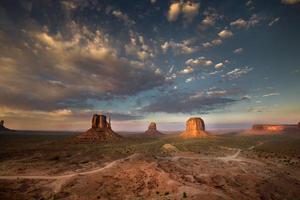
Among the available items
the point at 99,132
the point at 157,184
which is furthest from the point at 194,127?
the point at 157,184

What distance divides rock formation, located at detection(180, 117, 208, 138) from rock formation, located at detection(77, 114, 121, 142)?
72183 mm

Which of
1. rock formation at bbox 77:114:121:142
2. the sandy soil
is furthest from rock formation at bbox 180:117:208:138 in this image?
the sandy soil

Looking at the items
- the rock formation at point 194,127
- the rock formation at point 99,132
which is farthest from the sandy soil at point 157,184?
the rock formation at point 194,127

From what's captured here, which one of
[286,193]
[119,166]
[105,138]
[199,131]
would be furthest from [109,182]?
[199,131]

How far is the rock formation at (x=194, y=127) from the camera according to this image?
178 meters

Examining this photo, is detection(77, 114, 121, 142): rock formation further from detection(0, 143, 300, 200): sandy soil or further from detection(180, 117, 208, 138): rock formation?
detection(0, 143, 300, 200): sandy soil

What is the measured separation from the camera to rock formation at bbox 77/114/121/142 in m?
136

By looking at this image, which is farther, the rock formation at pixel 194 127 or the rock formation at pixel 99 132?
the rock formation at pixel 194 127

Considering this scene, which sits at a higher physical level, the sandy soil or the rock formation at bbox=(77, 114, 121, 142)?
the rock formation at bbox=(77, 114, 121, 142)

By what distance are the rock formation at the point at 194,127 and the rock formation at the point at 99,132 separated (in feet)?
237

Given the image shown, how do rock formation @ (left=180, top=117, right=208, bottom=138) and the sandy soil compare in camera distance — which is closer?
the sandy soil

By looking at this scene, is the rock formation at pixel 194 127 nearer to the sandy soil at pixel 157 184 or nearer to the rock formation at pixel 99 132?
the rock formation at pixel 99 132

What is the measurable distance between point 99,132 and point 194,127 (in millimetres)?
94354

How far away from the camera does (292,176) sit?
40.1 meters
